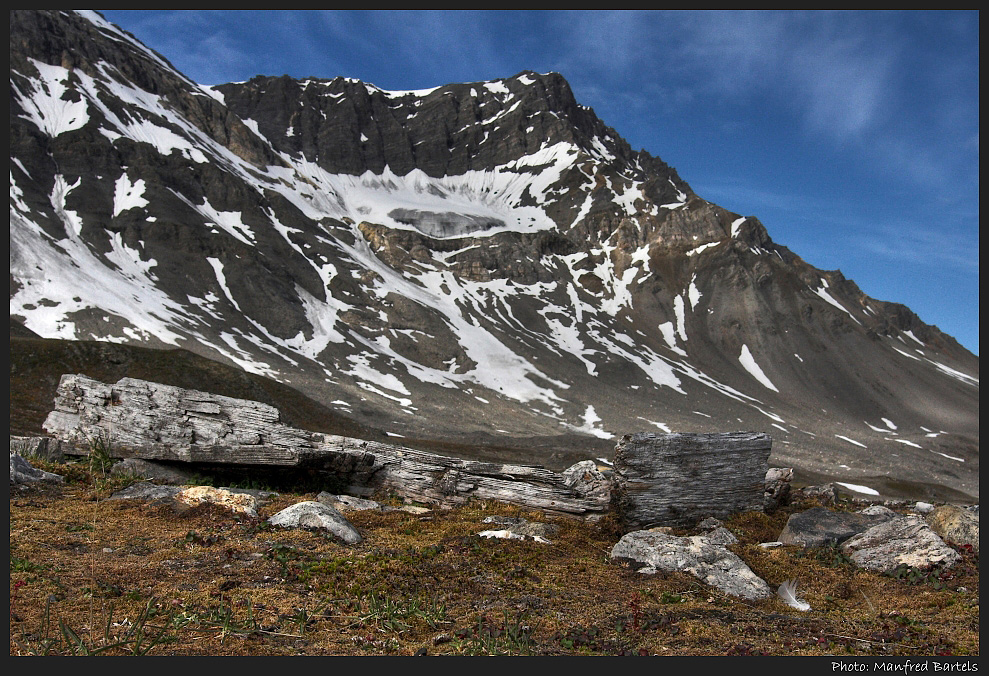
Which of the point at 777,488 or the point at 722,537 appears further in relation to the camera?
the point at 777,488

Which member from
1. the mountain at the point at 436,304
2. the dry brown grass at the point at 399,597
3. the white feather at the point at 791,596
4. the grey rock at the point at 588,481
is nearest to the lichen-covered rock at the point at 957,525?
the dry brown grass at the point at 399,597

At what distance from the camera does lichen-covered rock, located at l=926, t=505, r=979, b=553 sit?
1247 centimetres

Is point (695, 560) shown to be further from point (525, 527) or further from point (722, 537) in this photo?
point (525, 527)

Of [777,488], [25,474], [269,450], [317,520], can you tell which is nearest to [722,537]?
[777,488]

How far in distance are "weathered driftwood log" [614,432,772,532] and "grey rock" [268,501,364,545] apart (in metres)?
6.36

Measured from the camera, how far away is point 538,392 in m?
112

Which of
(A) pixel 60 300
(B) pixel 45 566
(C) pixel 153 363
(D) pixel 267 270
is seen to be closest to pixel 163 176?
(D) pixel 267 270

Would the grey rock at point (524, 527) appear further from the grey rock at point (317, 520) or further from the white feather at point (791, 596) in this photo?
the white feather at point (791, 596)

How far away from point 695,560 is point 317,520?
715 cm

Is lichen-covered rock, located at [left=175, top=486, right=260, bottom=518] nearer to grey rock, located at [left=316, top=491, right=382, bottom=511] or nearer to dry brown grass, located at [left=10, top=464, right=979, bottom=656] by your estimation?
dry brown grass, located at [left=10, top=464, right=979, bottom=656]

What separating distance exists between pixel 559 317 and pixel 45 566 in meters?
147

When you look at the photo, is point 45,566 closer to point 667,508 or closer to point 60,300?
point 667,508

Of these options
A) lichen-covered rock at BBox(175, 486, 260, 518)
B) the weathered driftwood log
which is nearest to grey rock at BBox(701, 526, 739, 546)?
the weathered driftwood log

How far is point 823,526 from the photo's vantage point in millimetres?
13297
